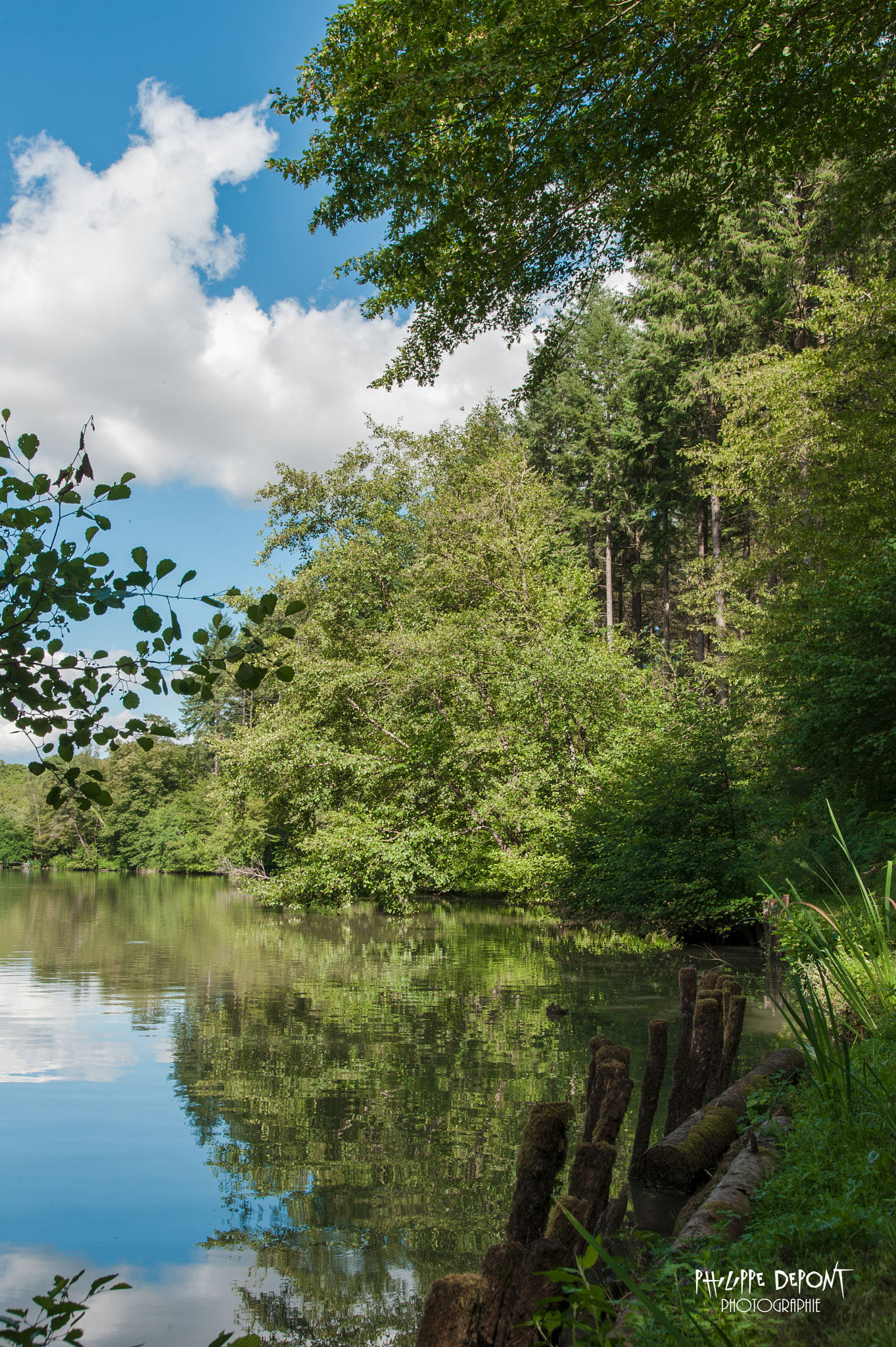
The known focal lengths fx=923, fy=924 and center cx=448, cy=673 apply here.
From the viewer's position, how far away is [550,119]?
774cm

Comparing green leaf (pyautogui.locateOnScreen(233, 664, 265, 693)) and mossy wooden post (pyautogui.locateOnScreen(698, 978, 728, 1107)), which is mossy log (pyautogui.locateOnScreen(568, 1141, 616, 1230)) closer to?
green leaf (pyautogui.locateOnScreen(233, 664, 265, 693))

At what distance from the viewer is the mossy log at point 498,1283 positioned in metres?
3.17

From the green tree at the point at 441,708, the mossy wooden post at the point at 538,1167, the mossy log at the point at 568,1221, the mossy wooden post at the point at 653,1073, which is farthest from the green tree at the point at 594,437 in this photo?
the mossy log at the point at 568,1221

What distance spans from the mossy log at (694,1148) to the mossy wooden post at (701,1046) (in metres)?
0.48

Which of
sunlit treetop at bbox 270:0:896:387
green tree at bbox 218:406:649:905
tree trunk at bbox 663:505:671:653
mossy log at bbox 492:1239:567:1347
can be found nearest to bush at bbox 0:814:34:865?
green tree at bbox 218:406:649:905

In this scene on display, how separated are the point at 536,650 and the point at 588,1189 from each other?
66.4ft

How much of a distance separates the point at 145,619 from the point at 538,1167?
114 inches

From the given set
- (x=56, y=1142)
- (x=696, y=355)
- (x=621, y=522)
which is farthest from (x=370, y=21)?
(x=621, y=522)

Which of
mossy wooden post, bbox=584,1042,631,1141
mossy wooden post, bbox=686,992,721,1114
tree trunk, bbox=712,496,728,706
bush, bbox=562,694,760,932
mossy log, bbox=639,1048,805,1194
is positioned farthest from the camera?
tree trunk, bbox=712,496,728,706

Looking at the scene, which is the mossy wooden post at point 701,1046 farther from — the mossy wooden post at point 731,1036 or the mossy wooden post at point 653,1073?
the mossy wooden post at point 731,1036

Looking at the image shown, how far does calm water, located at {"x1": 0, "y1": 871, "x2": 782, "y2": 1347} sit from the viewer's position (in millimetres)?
5473

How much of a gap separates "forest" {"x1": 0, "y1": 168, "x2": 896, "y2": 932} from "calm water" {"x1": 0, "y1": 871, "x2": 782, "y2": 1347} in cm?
293

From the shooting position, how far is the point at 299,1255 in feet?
18.6

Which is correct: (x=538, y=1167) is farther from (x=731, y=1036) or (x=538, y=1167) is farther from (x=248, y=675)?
(x=731, y=1036)
